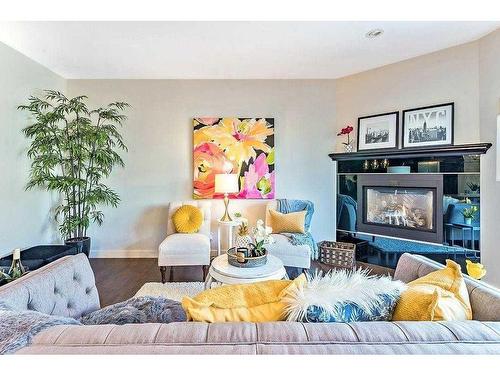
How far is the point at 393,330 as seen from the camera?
2.59ft

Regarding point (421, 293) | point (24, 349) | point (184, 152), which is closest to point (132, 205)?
point (184, 152)

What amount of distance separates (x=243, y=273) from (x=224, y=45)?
7.84ft

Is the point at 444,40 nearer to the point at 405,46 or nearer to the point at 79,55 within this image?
the point at 405,46

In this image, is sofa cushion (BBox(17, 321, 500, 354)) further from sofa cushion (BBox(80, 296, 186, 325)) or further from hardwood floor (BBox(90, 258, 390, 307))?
hardwood floor (BBox(90, 258, 390, 307))

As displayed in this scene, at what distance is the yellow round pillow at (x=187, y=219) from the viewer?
3482 mm

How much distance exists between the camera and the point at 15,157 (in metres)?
3.09

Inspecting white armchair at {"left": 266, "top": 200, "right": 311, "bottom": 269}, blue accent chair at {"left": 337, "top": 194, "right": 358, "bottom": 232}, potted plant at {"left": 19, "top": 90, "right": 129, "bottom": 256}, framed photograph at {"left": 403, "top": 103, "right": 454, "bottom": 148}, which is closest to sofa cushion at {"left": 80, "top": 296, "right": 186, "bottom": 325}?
white armchair at {"left": 266, "top": 200, "right": 311, "bottom": 269}

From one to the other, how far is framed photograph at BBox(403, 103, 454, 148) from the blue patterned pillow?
283 centimetres

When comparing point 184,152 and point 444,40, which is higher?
point 444,40

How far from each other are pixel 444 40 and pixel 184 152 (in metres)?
3.42

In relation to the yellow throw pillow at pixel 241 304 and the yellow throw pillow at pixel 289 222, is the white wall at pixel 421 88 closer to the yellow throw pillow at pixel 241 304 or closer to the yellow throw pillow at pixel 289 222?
the yellow throw pillow at pixel 289 222

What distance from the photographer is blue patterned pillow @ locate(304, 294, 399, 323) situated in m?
0.92

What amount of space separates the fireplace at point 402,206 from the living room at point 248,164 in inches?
0.7

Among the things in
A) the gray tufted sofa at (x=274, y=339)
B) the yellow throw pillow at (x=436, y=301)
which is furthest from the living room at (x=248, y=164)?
the gray tufted sofa at (x=274, y=339)
